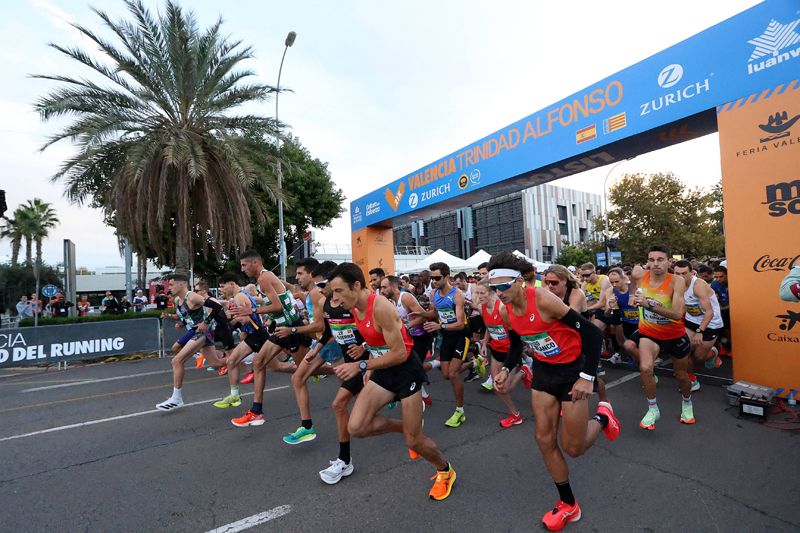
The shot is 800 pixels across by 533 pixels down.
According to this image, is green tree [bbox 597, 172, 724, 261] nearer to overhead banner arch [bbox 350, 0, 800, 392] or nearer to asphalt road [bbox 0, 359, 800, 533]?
overhead banner arch [bbox 350, 0, 800, 392]

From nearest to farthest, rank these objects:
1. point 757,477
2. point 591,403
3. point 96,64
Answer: point 757,477, point 591,403, point 96,64

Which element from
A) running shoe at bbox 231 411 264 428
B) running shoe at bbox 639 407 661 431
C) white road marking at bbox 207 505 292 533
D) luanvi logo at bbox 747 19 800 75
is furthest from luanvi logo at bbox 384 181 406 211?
white road marking at bbox 207 505 292 533

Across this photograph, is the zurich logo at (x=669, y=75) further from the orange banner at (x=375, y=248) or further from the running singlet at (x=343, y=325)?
the orange banner at (x=375, y=248)

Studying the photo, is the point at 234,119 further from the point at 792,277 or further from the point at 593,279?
the point at 792,277

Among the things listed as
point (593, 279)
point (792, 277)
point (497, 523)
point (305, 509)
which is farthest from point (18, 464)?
point (593, 279)

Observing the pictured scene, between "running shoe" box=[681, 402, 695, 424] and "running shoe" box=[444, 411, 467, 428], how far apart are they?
251 cm

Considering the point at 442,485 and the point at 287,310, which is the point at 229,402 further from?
the point at 442,485

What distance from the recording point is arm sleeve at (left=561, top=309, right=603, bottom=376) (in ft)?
9.65

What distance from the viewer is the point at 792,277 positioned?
292 centimetres

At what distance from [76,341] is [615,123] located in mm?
13472

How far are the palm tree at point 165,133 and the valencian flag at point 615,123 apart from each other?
10.7m

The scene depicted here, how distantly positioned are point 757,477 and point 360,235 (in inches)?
561

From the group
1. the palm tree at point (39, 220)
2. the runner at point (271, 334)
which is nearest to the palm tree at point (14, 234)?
the palm tree at point (39, 220)

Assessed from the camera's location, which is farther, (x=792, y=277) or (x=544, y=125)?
(x=544, y=125)
